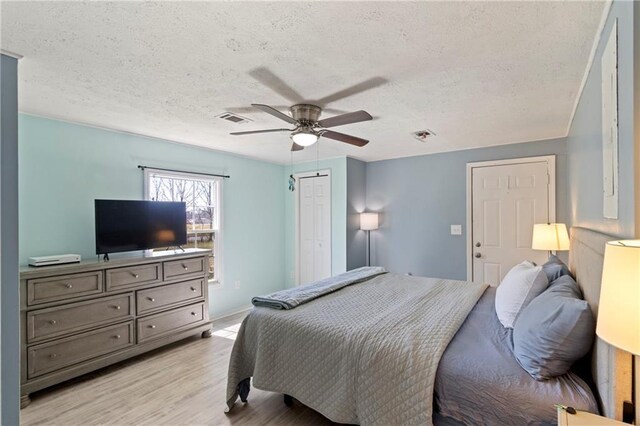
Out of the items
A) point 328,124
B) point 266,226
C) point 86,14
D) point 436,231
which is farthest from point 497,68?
point 266,226

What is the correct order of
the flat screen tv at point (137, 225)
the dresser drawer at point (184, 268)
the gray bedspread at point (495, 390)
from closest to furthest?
the gray bedspread at point (495, 390) → the flat screen tv at point (137, 225) → the dresser drawer at point (184, 268)

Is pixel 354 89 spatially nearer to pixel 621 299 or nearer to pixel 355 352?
pixel 355 352

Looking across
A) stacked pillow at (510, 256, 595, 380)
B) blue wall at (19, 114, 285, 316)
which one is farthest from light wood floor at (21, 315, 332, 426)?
stacked pillow at (510, 256, 595, 380)

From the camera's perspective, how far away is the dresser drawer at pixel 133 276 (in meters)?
2.93

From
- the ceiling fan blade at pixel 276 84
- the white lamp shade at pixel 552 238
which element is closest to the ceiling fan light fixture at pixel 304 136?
the ceiling fan blade at pixel 276 84

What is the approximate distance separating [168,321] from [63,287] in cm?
106

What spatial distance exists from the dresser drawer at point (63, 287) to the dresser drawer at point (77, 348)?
0.36 meters

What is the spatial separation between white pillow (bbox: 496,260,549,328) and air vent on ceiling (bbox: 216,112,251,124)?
8.60 ft

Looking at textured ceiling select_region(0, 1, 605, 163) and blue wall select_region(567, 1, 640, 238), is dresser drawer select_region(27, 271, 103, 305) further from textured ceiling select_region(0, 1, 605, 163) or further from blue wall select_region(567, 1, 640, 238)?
blue wall select_region(567, 1, 640, 238)

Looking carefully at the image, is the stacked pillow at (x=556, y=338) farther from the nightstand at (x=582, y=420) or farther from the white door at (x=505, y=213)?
the white door at (x=505, y=213)

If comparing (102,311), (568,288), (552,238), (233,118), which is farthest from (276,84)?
(552,238)

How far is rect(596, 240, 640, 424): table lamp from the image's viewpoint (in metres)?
0.81

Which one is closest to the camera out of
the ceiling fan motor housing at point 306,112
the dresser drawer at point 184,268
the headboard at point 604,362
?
the headboard at point 604,362

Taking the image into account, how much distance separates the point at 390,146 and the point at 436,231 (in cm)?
147
